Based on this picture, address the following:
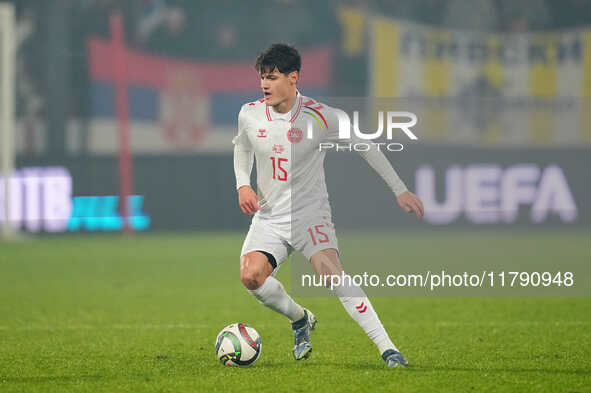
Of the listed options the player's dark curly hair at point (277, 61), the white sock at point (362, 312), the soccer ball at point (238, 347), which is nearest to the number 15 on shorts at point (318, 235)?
the white sock at point (362, 312)

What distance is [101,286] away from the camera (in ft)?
33.7

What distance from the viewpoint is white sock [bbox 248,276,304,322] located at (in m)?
5.59

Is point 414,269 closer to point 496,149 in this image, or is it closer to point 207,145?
point 496,149

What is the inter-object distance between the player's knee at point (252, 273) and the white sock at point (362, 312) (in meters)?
0.42

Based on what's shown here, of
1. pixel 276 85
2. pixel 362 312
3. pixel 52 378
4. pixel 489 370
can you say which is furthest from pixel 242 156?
pixel 489 370

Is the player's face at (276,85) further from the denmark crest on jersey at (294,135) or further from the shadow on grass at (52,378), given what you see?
the shadow on grass at (52,378)

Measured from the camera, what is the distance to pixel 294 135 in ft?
18.2

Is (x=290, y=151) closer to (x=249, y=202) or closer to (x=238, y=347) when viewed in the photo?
(x=249, y=202)

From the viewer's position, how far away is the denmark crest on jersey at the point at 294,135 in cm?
554

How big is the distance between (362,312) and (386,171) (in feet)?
2.55

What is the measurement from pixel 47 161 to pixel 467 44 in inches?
363

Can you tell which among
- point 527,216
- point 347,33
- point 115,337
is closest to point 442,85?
point 347,33

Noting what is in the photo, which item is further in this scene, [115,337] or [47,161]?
A: [47,161]

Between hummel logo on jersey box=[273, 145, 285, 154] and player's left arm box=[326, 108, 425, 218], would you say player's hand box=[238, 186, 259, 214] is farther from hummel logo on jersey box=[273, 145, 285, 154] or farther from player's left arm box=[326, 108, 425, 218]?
player's left arm box=[326, 108, 425, 218]
